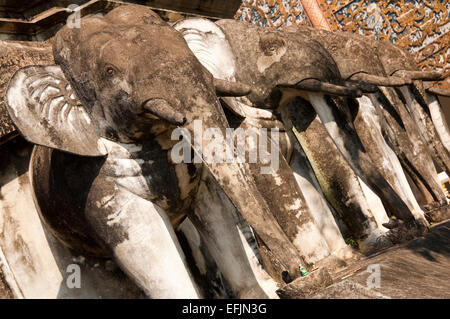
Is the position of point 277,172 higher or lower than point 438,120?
higher

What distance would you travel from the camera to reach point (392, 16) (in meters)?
8.45

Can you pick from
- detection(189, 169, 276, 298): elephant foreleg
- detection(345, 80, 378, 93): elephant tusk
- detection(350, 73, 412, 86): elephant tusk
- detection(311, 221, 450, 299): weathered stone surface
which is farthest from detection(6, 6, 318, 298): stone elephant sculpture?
detection(350, 73, 412, 86): elephant tusk

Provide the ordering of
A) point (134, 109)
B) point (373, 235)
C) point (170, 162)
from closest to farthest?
point (134, 109), point (170, 162), point (373, 235)

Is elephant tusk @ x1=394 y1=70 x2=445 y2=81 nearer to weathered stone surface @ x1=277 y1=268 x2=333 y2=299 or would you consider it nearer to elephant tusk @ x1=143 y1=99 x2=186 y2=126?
weathered stone surface @ x1=277 y1=268 x2=333 y2=299

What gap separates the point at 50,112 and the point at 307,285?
1.34 meters

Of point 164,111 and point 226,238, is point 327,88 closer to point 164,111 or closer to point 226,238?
point 226,238

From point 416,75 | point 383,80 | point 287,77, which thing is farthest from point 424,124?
point 287,77

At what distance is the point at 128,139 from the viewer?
10.9ft

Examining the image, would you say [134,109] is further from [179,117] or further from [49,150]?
[49,150]

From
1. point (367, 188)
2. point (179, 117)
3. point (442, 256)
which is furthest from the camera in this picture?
point (367, 188)

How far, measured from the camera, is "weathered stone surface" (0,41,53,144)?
3.68m

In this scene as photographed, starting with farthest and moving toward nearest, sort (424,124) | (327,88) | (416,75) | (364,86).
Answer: (424,124), (416,75), (364,86), (327,88)
